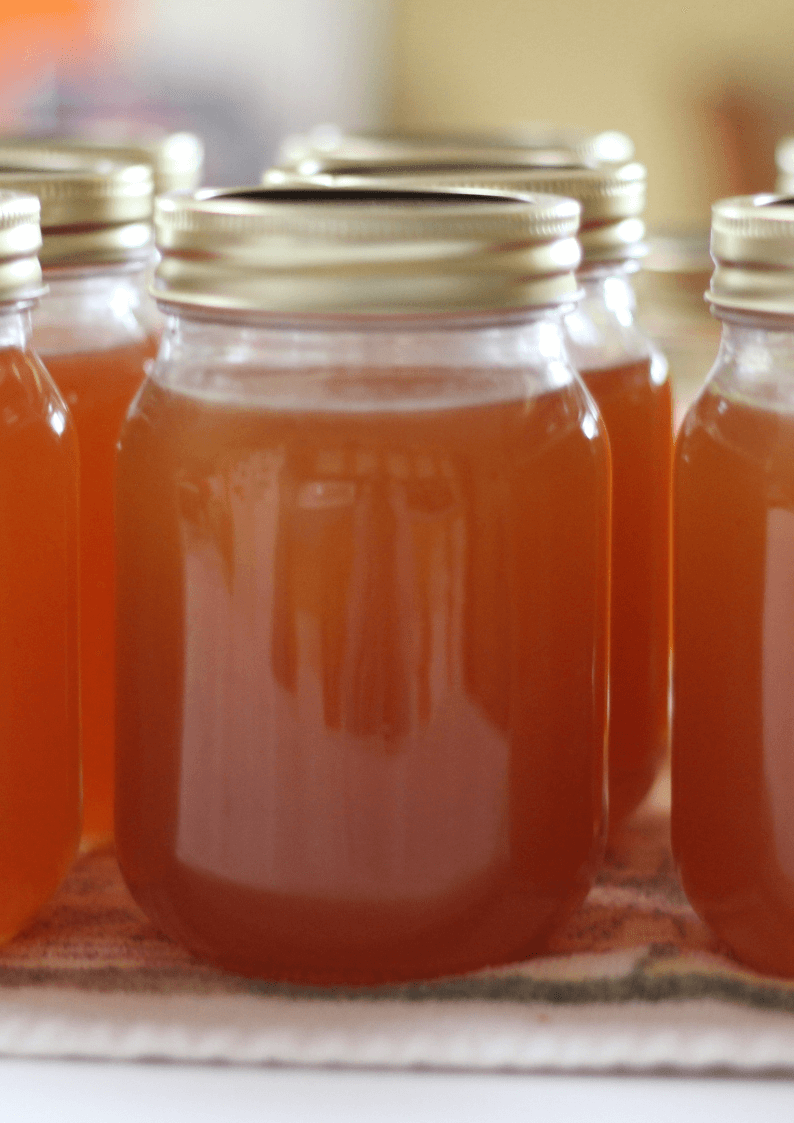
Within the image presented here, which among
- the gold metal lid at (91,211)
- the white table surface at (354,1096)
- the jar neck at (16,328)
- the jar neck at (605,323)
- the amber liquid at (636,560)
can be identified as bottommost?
the white table surface at (354,1096)

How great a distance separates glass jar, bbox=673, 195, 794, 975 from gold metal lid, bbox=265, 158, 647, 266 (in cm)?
11

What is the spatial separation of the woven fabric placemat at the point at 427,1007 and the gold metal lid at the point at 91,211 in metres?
0.30

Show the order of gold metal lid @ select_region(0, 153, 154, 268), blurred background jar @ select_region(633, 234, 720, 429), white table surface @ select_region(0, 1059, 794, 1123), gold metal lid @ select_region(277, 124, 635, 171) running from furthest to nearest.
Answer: blurred background jar @ select_region(633, 234, 720, 429) < gold metal lid @ select_region(277, 124, 635, 171) < gold metal lid @ select_region(0, 153, 154, 268) < white table surface @ select_region(0, 1059, 794, 1123)

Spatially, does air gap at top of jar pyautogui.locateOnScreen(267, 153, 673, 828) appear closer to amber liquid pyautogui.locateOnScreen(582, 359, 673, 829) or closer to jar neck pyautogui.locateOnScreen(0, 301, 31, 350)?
amber liquid pyautogui.locateOnScreen(582, 359, 673, 829)

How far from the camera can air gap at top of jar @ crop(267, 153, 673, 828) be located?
746 mm

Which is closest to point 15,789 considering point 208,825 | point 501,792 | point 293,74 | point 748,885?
point 208,825

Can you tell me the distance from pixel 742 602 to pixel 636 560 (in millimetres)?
153

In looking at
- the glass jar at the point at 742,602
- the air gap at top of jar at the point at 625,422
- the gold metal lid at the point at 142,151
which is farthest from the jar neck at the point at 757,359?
the gold metal lid at the point at 142,151

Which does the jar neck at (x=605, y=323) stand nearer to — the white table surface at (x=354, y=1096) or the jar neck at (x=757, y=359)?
the jar neck at (x=757, y=359)

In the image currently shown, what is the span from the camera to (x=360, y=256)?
574 millimetres

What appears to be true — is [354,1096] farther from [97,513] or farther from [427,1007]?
[97,513]

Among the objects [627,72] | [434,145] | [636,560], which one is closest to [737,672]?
[636,560]

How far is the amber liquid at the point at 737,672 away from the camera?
2.00 feet

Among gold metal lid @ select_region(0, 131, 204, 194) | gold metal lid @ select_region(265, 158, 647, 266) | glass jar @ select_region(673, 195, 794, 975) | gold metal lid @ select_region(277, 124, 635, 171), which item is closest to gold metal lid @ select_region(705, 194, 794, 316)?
glass jar @ select_region(673, 195, 794, 975)
